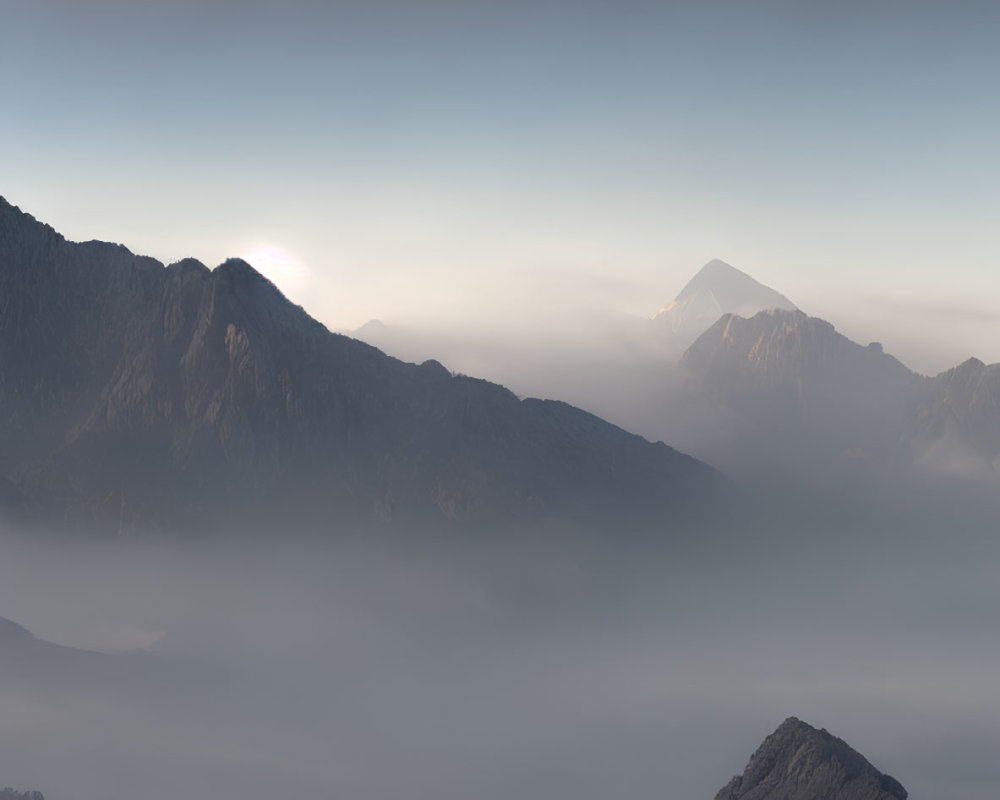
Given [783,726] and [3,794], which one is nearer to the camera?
[783,726]

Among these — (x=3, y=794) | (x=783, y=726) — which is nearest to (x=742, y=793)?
(x=783, y=726)

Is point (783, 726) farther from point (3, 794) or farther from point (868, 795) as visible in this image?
point (3, 794)

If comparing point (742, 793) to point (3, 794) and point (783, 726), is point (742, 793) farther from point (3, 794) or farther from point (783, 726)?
point (3, 794)

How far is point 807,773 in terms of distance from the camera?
119 meters

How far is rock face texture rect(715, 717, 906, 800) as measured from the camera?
11506 centimetres

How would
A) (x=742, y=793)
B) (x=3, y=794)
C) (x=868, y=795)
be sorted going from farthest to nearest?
(x=3, y=794), (x=742, y=793), (x=868, y=795)

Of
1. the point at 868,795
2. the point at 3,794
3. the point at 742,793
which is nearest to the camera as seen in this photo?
the point at 868,795

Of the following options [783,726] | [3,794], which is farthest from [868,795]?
[3,794]

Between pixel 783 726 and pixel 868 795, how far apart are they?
15.7 meters

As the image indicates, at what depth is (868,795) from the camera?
374 feet

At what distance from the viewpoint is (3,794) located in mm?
161125

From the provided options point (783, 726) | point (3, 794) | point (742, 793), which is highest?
point (783, 726)

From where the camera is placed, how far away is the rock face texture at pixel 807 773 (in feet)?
378

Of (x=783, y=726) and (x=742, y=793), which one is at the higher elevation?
(x=783, y=726)
